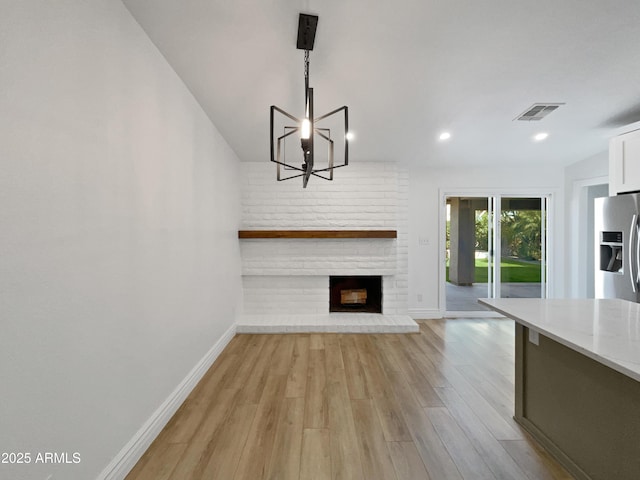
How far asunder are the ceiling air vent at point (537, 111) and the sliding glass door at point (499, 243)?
1693 millimetres

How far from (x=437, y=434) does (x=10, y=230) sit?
2.40 meters

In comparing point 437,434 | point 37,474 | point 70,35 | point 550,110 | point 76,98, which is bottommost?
point 437,434

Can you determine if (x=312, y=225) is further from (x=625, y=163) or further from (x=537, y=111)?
(x=625, y=163)

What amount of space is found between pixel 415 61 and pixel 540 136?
93.6 inches

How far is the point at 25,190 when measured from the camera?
115 centimetres

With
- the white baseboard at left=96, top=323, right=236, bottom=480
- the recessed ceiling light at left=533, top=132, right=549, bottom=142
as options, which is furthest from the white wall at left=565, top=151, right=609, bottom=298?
the white baseboard at left=96, top=323, right=236, bottom=480

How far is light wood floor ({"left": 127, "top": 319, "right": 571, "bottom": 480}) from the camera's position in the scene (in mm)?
1741

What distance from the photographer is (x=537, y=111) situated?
3.21 metres

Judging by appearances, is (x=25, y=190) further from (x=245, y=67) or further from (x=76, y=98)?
(x=245, y=67)

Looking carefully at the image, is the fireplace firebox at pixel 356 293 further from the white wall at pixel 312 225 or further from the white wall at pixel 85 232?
the white wall at pixel 85 232

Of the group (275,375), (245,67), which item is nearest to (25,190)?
(245,67)

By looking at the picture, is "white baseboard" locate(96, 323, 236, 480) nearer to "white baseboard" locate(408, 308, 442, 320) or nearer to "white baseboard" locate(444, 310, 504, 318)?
"white baseboard" locate(408, 308, 442, 320)

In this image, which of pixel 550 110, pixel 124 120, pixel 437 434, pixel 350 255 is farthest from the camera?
pixel 350 255

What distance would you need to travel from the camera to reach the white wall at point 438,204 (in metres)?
4.82
